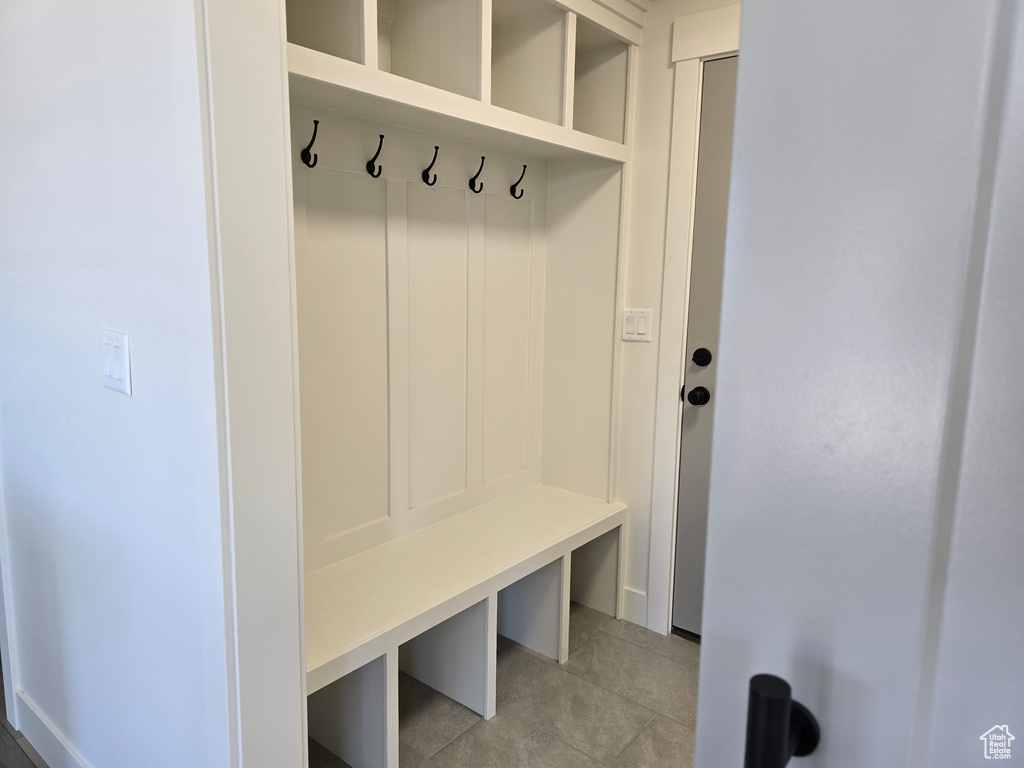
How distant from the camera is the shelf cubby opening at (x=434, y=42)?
188cm

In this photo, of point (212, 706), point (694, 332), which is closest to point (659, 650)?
point (694, 332)

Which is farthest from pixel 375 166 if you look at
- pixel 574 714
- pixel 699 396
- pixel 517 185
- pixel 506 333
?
pixel 574 714

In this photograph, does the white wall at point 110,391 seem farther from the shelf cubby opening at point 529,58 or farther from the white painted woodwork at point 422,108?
the shelf cubby opening at point 529,58

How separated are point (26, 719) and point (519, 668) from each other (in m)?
1.50

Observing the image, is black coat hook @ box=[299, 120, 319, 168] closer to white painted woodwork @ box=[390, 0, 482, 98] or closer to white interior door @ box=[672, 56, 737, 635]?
white painted woodwork @ box=[390, 0, 482, 98]

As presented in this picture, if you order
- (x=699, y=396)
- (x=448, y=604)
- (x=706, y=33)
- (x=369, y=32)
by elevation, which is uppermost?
(x=706, y=33)

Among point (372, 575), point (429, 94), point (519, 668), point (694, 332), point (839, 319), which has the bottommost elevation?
point (519, 668)

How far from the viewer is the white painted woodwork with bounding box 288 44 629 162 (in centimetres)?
148

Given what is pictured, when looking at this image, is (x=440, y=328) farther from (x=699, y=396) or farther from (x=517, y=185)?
(x=699, y=396)

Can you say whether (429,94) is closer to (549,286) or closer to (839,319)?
(549,286)

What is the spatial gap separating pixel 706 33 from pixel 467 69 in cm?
90

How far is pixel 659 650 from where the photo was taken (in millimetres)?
2510

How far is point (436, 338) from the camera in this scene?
2234mm

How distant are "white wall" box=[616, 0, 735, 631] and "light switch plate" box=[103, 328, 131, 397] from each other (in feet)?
5.67
